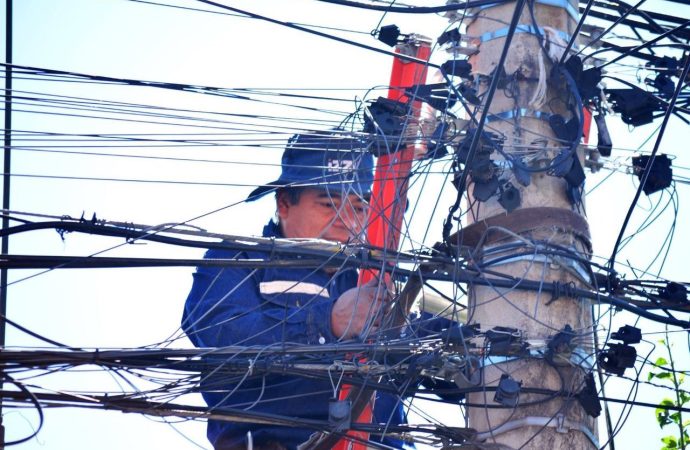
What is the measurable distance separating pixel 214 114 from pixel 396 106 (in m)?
1.06

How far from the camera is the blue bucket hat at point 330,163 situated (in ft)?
24.0

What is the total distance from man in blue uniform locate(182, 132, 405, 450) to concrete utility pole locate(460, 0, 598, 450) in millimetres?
621

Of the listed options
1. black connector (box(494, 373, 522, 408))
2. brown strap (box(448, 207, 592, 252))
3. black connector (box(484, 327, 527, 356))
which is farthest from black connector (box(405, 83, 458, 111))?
black connector (box(494, 373, 522, 408))

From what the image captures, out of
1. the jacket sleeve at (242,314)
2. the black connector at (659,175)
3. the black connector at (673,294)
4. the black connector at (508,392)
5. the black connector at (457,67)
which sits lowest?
the black connector at (508,392)

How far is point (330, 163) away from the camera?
25.5 ft

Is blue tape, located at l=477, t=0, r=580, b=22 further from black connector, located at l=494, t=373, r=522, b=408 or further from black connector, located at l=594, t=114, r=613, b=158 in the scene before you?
black connector, located at l=494, t=373, r=522, b=408

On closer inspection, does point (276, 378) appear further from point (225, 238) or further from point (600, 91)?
point (600, 91)

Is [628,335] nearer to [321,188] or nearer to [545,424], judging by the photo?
[545,424]

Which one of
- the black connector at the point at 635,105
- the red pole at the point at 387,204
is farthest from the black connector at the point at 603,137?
the red pole at the point at 387,204

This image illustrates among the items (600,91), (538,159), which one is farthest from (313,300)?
(600,91)

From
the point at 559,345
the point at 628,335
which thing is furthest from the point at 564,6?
the point at 559,345

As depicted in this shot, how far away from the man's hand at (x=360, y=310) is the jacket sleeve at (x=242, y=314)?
0.19 feet

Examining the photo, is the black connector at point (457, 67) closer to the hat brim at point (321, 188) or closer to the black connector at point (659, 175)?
the hat brim at point (321, 188)

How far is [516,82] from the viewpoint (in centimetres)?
715
